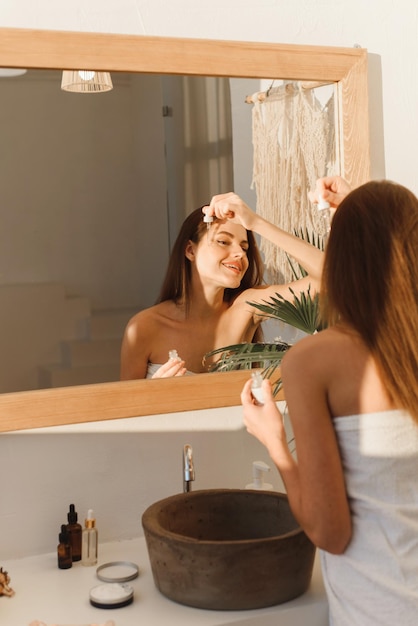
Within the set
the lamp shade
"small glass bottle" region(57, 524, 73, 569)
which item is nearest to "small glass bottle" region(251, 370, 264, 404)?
"small glass bottle" region(57, 524, 73, 569)

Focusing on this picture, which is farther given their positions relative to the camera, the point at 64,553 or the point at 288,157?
the point at 288,157

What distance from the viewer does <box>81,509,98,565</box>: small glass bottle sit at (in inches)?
65.9

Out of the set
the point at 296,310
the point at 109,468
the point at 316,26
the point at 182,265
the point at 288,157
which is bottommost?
the point at 109,468

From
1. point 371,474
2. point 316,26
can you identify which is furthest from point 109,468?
point 316,26

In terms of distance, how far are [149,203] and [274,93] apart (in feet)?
1.41

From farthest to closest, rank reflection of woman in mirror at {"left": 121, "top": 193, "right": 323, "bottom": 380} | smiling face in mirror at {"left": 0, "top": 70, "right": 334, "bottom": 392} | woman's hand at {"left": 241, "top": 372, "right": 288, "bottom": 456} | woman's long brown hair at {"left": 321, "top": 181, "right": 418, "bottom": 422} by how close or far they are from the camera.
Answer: reflection of woman in mirror at {"left": 121, "top": 193, "right": 323, "bottom": 380} < smiling face in mirror at {"left": 0, "top": 70, "right": 334, "bottom": 392} < woman's hand at {"left": 241, "top": 372, "right": 288, "bottom": 456} < woman's long brown hair at {"left": 321, "top": 181, "right": 418, "bottom": 422}

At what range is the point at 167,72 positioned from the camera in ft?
5.74

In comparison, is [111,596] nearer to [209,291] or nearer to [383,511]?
[383,511]

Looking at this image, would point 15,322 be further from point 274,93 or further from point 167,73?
point 274,93

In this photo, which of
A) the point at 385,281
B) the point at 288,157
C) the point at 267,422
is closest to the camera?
the point at 385,281

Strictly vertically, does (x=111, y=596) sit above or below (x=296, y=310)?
below

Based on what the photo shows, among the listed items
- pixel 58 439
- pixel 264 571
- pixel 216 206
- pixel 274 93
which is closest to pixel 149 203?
pixel 216 206

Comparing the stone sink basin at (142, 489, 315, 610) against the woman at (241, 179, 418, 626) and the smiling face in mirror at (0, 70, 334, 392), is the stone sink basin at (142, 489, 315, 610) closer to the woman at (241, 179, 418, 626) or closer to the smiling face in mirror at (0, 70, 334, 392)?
the woman at (241, 179, 418, 626)

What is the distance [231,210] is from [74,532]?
2.61 ft
